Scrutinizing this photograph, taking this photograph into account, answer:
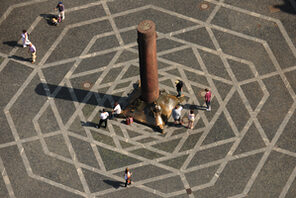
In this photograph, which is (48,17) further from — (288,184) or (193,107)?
(288,184)

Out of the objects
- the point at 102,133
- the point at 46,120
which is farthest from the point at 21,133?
the point at 102,133

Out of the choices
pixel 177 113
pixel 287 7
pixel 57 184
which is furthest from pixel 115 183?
pixel 287 7

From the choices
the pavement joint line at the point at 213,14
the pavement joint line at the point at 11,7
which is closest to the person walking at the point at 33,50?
the pavement joint line at the point at 11,7

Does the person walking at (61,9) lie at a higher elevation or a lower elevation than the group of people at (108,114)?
higher

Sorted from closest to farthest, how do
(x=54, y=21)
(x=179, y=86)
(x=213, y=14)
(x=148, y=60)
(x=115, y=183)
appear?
(x=148, y=60) → (x=115, y=183) → (x=179, y=86) → (x=54, y=21) → (x=213, y=14)

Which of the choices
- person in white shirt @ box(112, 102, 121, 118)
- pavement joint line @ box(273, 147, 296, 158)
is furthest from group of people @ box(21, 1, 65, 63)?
pavement joint line @ box(273, 147, 296, 158)

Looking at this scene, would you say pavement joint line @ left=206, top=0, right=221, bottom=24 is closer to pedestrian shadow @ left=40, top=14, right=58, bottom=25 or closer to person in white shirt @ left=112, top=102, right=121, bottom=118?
person in white shirt @ left=112, top=102, right=121, bottom=118

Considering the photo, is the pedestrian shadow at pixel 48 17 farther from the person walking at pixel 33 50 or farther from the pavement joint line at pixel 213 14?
the pavement joint line at pixel 213 14
